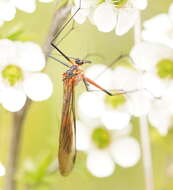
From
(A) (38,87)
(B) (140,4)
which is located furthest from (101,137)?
(B) (140,4)

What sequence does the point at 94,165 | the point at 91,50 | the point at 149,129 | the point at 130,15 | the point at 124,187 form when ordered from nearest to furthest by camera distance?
the point at 130,15 < the point at 94,165 < the point at 149,129 < the point at 91,50 < the point at 124,187

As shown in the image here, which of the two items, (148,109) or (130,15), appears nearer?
(130,15)

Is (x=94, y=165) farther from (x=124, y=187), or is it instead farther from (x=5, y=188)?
(x=124, y=187)

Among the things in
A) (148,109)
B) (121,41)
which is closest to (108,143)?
(148,109)

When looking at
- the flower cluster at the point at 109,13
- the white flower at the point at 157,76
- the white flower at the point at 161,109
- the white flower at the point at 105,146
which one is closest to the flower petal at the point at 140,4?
the flower cluster at the point at 109,13

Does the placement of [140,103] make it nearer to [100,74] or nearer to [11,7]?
[100,74]

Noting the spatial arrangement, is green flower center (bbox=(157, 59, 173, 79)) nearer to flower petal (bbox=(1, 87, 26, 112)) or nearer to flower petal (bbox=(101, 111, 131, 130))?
flower petal (bbox=(101, 111, 131, 130))

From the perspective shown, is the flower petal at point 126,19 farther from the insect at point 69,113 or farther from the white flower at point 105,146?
the white flower at point 105,146
